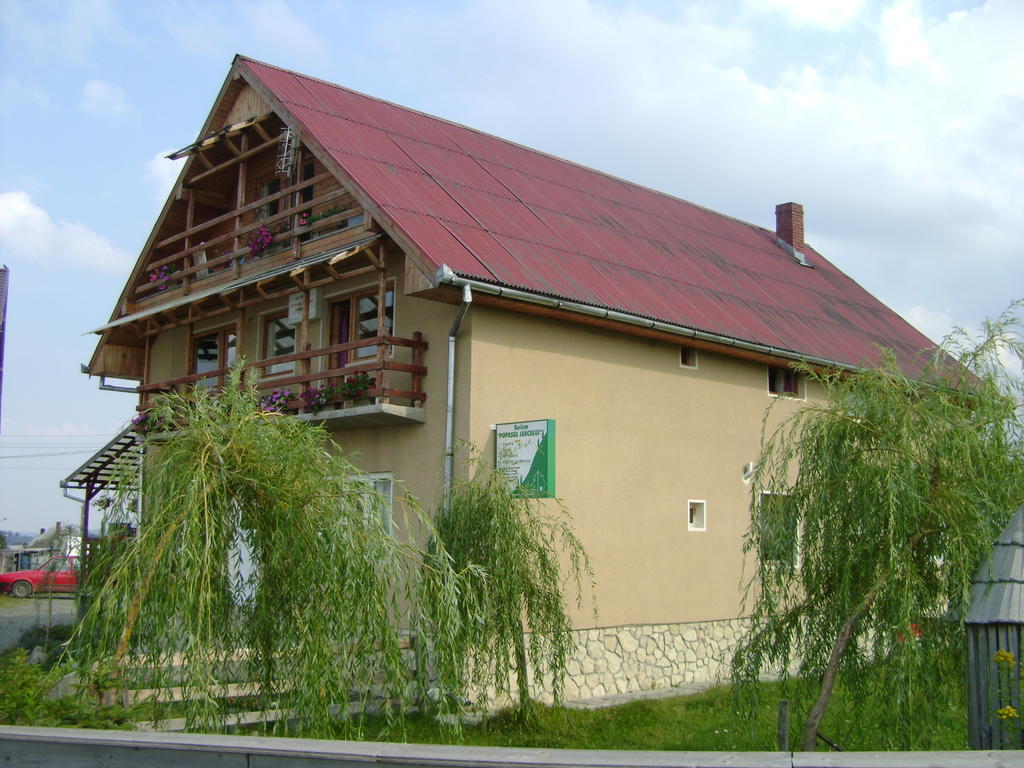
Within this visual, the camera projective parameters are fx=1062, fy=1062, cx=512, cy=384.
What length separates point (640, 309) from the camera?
573 inches

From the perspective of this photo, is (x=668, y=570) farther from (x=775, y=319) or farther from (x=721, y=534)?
(x=775, y=319)

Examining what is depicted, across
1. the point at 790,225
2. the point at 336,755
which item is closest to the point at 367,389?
the point at 336,755

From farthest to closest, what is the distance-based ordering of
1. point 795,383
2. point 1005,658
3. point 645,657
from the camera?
1. point 795,383
2. point 645,657
3. point 1005,658

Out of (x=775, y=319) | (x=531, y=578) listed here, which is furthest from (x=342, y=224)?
(x=775, y=319)

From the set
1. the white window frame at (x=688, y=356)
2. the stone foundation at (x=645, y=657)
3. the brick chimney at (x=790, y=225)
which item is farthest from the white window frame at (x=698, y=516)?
the brick chimney at (x=790, y=225)

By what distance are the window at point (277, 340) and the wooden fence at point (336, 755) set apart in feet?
35.4

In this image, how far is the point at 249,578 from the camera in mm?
8125

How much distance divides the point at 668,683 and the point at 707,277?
718 centimetres

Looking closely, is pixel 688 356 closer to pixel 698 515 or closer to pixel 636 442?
pixel 636 442

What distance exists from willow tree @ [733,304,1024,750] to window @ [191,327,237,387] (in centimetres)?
1103

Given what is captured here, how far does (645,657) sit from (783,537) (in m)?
5.97

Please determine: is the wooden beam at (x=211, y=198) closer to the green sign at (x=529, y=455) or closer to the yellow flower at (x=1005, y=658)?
the green sign at (x=529, y=455)

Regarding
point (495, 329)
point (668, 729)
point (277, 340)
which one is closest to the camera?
point (668, 729)

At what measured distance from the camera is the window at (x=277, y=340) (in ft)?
53.8
